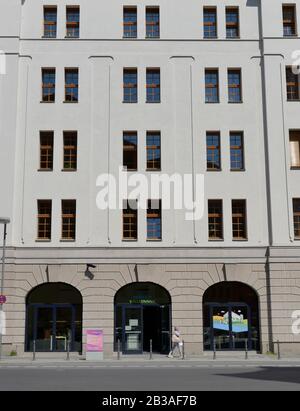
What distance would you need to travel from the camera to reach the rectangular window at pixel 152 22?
3400cm

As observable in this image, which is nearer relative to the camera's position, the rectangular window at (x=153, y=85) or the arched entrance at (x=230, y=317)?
the arched entrance at (x=230, y=317)

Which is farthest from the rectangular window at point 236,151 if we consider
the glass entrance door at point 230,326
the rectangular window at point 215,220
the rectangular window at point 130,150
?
the glass entrance door at point 230,326

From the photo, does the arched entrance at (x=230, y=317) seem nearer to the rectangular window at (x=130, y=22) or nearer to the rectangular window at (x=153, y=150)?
the rectangular window at (x=153, y=150)

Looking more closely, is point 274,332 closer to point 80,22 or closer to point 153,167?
point 153,167

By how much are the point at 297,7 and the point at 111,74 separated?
11.6m

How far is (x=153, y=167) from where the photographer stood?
32375 millimetres

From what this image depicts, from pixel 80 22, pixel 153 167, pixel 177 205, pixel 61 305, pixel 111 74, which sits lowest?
pixel 61 305

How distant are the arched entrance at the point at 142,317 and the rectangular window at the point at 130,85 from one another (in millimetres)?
10648

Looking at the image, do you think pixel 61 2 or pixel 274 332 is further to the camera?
pixel 61 2

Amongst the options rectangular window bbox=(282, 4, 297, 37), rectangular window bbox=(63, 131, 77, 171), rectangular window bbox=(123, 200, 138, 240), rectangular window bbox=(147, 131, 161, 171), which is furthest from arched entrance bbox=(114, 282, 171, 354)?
rectangular window bbox=(282, 4, 297, 37)

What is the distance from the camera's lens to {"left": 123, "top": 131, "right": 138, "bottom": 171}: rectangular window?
32.4 meters

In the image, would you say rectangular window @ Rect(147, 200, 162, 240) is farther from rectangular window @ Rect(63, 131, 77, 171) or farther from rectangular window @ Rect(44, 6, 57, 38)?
rectangular window @ Rect(44, 6, 57, 38)

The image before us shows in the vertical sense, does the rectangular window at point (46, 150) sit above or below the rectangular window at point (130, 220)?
above
